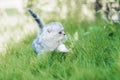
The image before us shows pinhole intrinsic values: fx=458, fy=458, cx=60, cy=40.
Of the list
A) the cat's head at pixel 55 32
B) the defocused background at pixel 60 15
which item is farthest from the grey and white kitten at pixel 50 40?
the defocused background at pixel 60 15

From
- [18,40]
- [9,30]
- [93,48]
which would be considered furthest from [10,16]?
[93,48]

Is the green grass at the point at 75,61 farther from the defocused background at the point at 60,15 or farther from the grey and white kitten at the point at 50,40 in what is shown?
the defocused background at the point at 60,15

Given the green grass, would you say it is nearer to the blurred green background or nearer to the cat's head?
the blurred green background

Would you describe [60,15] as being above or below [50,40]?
below

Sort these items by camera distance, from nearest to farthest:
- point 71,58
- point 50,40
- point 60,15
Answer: point 71,58 → point 50,40 → point 60,15

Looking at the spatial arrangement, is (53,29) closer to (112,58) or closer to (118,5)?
(112,58)

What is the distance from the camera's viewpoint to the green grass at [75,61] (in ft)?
9.82

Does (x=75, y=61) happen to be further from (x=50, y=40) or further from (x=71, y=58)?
(x=50, y=40)

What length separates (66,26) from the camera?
5.30m

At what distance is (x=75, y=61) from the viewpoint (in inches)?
132

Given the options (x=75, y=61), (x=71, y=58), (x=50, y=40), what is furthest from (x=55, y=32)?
(x=75, y=61)

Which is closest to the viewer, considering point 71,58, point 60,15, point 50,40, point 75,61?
point 75,61

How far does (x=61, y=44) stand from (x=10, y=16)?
336cm

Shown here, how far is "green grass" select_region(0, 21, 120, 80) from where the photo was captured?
9.82 ft
